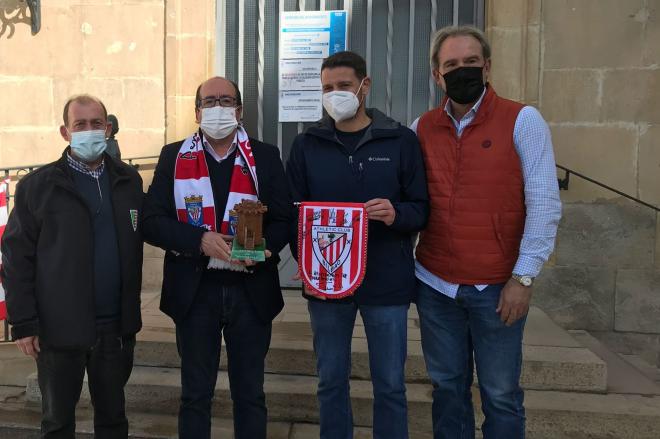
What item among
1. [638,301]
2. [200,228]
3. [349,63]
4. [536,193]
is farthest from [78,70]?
[638,301]

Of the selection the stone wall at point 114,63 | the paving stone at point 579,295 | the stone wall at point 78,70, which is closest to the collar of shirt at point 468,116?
the paving stone at point 579,295

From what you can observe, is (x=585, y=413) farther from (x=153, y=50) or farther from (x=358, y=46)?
(x=153, y=50)

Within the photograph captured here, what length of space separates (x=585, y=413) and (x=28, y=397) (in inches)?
136

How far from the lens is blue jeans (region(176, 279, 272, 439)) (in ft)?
8.17

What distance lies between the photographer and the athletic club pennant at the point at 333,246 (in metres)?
2.36

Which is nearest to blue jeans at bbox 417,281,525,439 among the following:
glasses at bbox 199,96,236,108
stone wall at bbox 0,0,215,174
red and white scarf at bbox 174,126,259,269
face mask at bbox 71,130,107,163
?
red and white scarf at bbox 174,126,259,269

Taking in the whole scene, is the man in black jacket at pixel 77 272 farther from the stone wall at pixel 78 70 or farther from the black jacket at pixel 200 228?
the stone wall at pixel 78 70

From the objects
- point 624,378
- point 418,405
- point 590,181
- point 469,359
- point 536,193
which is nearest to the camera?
point 536,193

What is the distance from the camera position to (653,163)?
473 centimetres

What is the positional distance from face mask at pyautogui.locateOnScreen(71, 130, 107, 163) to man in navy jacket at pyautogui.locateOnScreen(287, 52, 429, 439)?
0.90 metres

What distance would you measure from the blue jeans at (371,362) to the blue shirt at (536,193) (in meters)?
0.56

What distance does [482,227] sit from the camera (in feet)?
7.49

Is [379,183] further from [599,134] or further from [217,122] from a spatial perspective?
[599,134]

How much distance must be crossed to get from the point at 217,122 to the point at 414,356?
6.66 ft
